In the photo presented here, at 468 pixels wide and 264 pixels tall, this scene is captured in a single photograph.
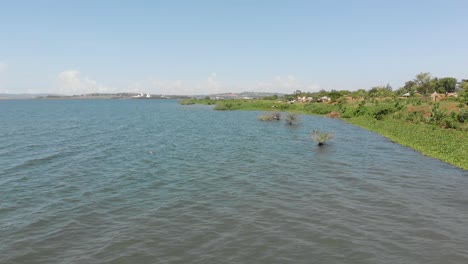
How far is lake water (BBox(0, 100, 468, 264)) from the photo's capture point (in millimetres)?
13258

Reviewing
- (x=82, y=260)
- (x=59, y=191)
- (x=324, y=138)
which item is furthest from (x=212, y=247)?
(x=324, y=138)

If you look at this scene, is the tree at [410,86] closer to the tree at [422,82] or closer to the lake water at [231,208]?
the tree at [422,82]

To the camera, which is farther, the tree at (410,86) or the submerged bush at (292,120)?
the tree at (410,86)

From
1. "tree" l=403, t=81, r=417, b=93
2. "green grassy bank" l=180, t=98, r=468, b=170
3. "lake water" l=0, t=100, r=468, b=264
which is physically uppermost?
"tree" l=403, t=81, r=417, b=93

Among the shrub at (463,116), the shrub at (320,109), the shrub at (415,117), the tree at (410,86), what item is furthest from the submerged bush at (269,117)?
the tree at (410,86)

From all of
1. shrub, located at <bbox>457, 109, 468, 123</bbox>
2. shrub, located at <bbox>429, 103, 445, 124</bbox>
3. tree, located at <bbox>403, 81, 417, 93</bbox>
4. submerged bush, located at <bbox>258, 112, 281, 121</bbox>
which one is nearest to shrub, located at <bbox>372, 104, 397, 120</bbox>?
shrub, located at <bbox>429, 103, 445, 124</bbox>

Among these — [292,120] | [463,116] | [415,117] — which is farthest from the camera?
[292,120]

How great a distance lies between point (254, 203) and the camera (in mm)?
19031

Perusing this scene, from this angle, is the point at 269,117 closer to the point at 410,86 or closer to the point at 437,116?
the point at 437,116

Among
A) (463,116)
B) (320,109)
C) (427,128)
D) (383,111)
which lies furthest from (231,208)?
(320,109)

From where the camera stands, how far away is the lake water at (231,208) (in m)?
13.3

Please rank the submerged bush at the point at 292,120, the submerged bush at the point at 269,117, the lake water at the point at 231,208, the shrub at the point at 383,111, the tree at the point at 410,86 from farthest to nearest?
the tree at the point at 410,86, the submerged bush at the point at 269,117, the shrub at the point at 383,111, the submerged bush at the point at 292,120, the lake water at the point at 231,208

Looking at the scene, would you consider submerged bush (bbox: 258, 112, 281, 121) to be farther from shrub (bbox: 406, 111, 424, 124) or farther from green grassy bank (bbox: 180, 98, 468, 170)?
shrub (bbox: 406, 111, 424, 124)

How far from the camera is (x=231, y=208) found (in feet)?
59.8
